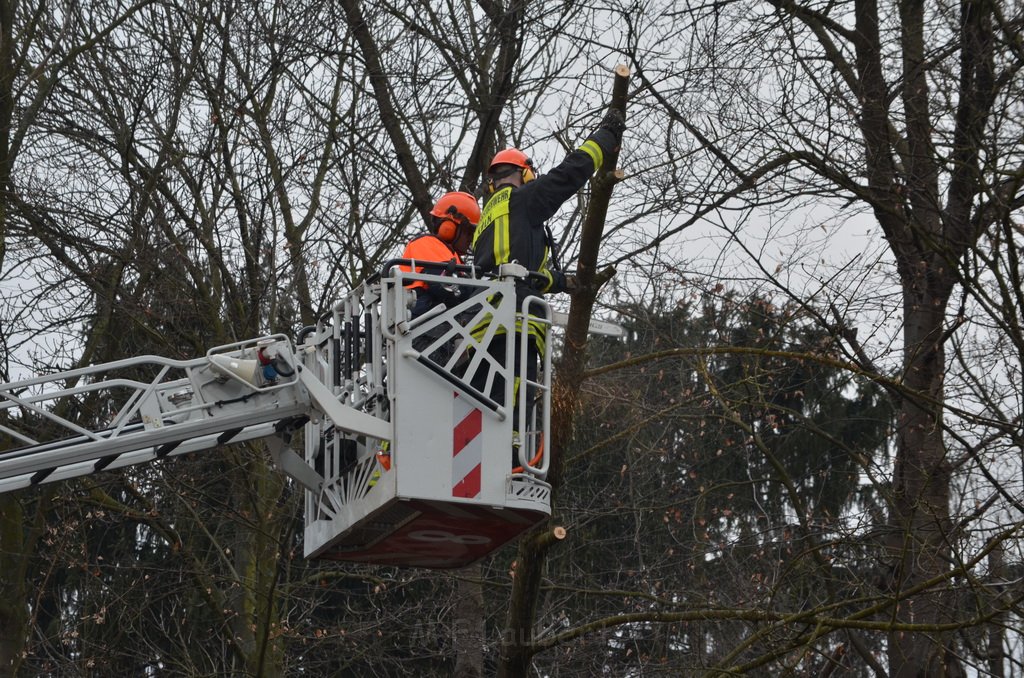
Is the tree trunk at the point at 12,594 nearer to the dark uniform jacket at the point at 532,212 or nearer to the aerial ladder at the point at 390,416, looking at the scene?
the aerial ladder at the point at 390,416

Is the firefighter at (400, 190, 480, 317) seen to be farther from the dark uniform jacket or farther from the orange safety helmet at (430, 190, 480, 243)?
the dark uniform jacket

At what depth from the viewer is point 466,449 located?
6262 mm

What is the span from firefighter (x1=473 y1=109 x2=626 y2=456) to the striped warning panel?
0.63m

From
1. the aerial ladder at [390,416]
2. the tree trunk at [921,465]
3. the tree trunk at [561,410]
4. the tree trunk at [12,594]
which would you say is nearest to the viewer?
the aerial ladder at [390,416]

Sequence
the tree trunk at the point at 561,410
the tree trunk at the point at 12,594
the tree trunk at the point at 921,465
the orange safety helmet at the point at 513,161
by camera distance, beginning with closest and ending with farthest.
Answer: the tree trunk at the point at 561,410
the orange safety helmet at the point at 513,161
the tree trunk at the point at 921,465
the tree trunk at the point at 12,594

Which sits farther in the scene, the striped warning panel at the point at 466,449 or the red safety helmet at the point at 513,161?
the red safety helmet at the point at 513,161

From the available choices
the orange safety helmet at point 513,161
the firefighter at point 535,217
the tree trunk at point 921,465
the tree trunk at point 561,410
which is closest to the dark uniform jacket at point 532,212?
the firefighter at point 535,217

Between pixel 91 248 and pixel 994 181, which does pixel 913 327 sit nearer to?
pixel 994 181

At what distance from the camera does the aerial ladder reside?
6148 millimetres

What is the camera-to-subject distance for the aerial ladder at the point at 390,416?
6.15 meters

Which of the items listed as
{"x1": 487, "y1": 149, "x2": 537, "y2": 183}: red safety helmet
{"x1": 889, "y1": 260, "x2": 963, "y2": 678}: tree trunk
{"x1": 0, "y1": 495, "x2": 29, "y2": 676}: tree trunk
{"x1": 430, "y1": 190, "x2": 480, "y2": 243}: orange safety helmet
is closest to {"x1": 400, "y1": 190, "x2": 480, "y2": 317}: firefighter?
{"x1": 430, "y1": 190, "x2": 480, "y2": 243}: orange safety helmet

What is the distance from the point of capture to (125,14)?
11453mm

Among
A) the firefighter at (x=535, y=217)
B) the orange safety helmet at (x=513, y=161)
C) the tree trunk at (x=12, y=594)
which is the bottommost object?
the tree trunk at (x=12, y=594)

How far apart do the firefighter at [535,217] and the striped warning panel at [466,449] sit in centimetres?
63
